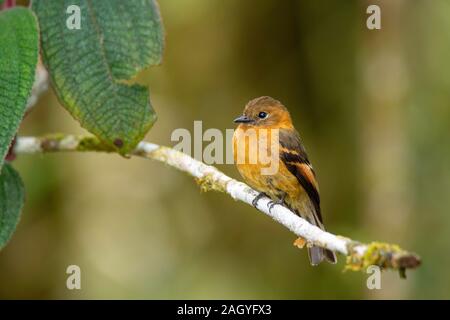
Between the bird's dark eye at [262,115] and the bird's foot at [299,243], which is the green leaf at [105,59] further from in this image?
the bird's dark eye at [262,115]

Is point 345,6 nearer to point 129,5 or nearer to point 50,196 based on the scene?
point 50,196

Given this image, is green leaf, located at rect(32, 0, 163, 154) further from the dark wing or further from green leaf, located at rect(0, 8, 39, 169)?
the dark wing

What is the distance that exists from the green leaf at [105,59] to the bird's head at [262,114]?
0.91 m

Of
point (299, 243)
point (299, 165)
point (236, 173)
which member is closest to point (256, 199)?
point (299, 243)

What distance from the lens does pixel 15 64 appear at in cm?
166

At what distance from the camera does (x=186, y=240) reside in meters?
4.35

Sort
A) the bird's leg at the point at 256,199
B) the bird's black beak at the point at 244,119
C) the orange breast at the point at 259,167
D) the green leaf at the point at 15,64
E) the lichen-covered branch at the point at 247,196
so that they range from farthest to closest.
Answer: the bird's black beak at the point at 244,119 → the orange breast at the point at 259,167 → the bird's leg at the point at 256,199 → the green leaf at the point at 15,64 → the lichen-covered branch at the point at 247,196

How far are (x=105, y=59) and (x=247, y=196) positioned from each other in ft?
1.72

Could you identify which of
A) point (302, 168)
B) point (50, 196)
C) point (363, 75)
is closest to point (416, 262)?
point (302, 168)

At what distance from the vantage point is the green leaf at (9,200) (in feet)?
6.06

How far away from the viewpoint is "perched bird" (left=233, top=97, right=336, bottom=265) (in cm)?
254

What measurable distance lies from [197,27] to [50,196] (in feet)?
4.68

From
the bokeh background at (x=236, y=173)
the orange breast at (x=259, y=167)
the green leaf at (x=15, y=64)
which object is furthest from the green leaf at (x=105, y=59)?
the bokeh background at (x=236, y=173)

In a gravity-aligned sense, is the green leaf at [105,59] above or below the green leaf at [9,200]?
above
